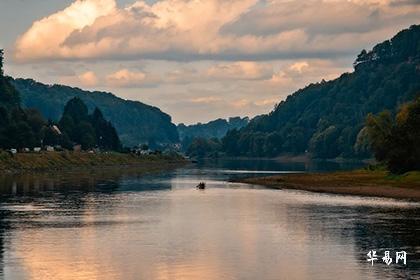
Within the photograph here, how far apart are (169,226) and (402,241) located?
1169 inches

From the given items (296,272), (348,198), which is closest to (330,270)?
(296,272)

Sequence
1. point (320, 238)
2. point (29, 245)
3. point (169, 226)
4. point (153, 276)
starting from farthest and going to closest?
point (169, 226) < point (320, 238) < point (29, 245) < point (153, 276)

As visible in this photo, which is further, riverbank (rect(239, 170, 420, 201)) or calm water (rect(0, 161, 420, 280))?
riverbank (rect(239, 170, 420, 201))

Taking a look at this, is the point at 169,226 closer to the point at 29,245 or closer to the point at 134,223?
the point at 134,223

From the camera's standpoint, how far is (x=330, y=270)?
2788 inches

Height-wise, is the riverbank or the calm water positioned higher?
the riverbank

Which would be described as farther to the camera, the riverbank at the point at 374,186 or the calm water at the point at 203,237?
the riverbank at the point at 374,186

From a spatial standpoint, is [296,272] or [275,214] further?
[275,214]

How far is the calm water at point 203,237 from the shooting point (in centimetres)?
7025

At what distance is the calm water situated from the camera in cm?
7025

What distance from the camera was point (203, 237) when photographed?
9269cm

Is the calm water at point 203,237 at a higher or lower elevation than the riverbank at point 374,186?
lower

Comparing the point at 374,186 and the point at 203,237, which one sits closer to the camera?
the point at 203,237

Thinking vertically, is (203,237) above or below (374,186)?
below
